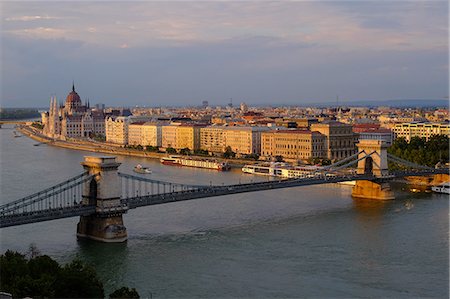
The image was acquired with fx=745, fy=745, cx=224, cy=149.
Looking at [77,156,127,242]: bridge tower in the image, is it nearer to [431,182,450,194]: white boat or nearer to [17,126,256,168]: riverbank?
[431,182,450,194]: white boat

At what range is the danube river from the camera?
8203 millimetres

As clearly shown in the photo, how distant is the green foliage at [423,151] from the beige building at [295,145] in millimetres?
2717

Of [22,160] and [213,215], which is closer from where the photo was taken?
[213,215]

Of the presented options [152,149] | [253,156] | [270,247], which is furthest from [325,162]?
[270,247]

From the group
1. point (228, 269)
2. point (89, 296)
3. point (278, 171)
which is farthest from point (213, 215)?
point (278, 171)

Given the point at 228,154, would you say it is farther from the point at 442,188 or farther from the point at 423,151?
the point at 442,188

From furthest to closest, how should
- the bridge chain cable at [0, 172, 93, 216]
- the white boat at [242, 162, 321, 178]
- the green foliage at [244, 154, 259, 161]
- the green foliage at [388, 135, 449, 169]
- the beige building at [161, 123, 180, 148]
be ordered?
the beige building at [161, 123, 180, 148] < the green foliage at [244, 154, 259, 161] < the green foliage at [388, 135, 449, 169] < the white boat at [242, 162, 321, 178] < the bridge chain cable at [0, 172, 93, 216]

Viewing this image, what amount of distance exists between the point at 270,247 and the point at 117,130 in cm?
2509

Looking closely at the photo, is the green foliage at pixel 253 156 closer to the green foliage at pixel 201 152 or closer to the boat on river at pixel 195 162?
the boat on river at pixel 195 162

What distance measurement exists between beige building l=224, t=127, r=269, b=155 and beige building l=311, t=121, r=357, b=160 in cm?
232

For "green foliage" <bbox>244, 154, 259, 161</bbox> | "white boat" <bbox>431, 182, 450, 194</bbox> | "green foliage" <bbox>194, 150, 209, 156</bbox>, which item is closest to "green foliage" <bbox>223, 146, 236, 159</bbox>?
"green foliage" <bbox>244, 154, 259, 161</bbox>

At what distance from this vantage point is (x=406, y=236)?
431 inches

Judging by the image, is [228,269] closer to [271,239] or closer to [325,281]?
[325,281]

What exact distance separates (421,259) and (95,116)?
33.5 meters
